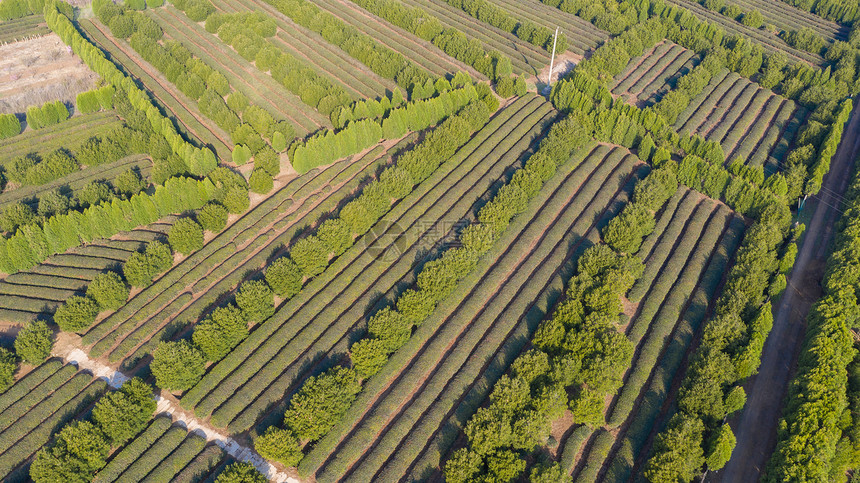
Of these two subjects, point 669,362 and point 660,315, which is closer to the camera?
point 669,362

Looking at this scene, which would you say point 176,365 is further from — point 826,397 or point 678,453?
point 826,397

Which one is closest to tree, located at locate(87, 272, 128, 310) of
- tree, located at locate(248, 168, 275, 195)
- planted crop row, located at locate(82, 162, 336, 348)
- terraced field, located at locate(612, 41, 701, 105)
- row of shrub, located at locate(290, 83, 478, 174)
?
planted crop row, located at locate(82, 162, 336, 348)

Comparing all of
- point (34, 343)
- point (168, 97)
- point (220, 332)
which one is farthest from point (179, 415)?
point (168, 97)

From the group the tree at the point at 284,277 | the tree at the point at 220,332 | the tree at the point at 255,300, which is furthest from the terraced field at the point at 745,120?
the tree at the point at 220,332

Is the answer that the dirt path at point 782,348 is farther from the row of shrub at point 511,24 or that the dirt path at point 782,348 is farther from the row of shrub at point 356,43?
the row of shrub at point 356,43

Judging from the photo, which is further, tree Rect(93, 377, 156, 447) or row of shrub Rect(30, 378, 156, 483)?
tree Rect(93, 377, 156, 447)

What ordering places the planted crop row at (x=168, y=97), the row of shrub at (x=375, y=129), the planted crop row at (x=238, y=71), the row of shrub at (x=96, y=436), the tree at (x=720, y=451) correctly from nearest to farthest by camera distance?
the row of shrub at (x=96, y=436) → the tree at (x=720, y=451) → the row of shrub at (x=375, y=129) → the planted crop row at (x=168, y=97) → the planted crop row at (x=238, y=71)

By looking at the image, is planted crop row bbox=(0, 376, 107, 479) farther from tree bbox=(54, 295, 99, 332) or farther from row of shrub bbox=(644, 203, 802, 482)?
row of shrub bbox=(644, 203, 802, 482)
